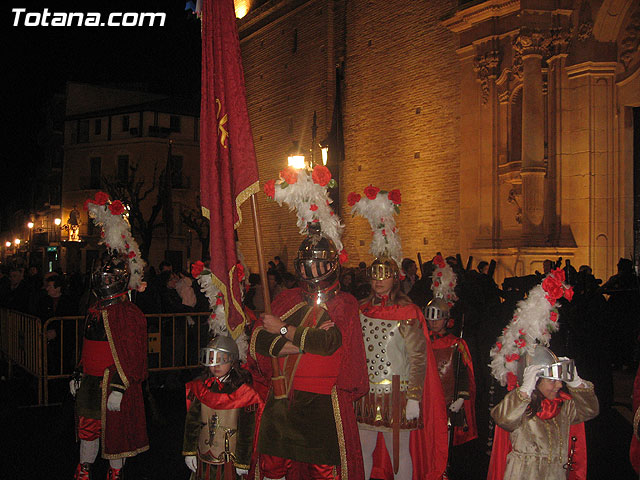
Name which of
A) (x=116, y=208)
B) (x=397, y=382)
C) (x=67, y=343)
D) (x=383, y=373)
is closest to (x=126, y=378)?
(x=116, y=208)

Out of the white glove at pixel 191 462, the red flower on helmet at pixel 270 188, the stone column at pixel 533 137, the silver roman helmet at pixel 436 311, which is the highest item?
the stone column at pixel 533 137

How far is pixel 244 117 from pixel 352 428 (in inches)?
91.2

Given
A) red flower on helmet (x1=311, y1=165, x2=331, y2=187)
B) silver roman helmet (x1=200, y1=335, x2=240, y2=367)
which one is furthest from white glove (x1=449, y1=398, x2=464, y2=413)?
red flower on helmet (x1=311, y1=165, x2=331, y2=187)

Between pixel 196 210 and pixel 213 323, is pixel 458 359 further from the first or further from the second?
pixel 196 210

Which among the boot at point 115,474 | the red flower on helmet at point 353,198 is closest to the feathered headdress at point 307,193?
the red flower on helmet at point 353,198

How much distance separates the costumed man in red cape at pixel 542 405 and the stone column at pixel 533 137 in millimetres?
10100

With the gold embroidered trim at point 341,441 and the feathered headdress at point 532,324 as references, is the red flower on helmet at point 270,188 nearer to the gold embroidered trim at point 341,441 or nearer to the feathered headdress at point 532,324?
the gold embroidered trim at point 341,441

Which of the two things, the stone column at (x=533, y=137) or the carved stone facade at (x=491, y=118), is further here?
the stone column at (x=533, y=137)

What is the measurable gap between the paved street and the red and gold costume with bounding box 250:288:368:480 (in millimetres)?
2356

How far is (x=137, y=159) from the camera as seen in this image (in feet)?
140

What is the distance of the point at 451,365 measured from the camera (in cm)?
656

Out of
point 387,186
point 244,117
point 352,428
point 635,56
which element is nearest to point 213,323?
point 352,428

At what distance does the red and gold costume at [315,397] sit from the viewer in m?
4.46

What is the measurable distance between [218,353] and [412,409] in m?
1.66
